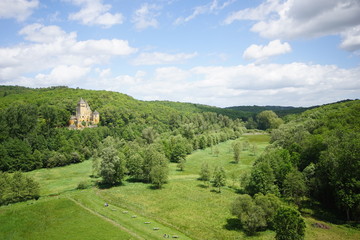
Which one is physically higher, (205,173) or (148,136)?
(148,136)

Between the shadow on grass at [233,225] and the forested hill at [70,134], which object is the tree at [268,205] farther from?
the forested hill at [70,134]

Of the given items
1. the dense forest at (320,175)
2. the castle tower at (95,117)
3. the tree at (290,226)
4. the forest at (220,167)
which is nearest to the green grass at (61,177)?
the forest at (220,167)

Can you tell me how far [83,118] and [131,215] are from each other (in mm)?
94670

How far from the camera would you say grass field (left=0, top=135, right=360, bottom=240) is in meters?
35.1

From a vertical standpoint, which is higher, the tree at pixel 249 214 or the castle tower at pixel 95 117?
the castle tower at pixel 95 117

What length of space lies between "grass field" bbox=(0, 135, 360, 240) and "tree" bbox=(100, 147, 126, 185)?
3.65m

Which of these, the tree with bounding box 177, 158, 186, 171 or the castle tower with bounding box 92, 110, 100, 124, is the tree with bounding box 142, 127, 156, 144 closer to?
the castle tower with bounding box 92, 110, 100, 124

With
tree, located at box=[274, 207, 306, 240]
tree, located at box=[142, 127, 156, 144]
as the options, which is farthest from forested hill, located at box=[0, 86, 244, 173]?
tree, located at box=[274, 207, 306, 240]

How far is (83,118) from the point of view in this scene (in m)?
124

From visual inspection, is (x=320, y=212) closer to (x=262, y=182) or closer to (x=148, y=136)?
(x=262, y=182)

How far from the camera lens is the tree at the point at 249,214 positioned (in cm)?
3572

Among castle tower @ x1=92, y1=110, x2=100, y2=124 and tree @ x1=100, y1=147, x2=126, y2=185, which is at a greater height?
castle tower @ x1=92, y1=110, x2=100, y2=124

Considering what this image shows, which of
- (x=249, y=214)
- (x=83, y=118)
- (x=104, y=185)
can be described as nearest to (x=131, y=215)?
(x=249, y=214)

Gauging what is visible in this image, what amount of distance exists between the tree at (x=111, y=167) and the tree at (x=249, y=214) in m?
35.1
